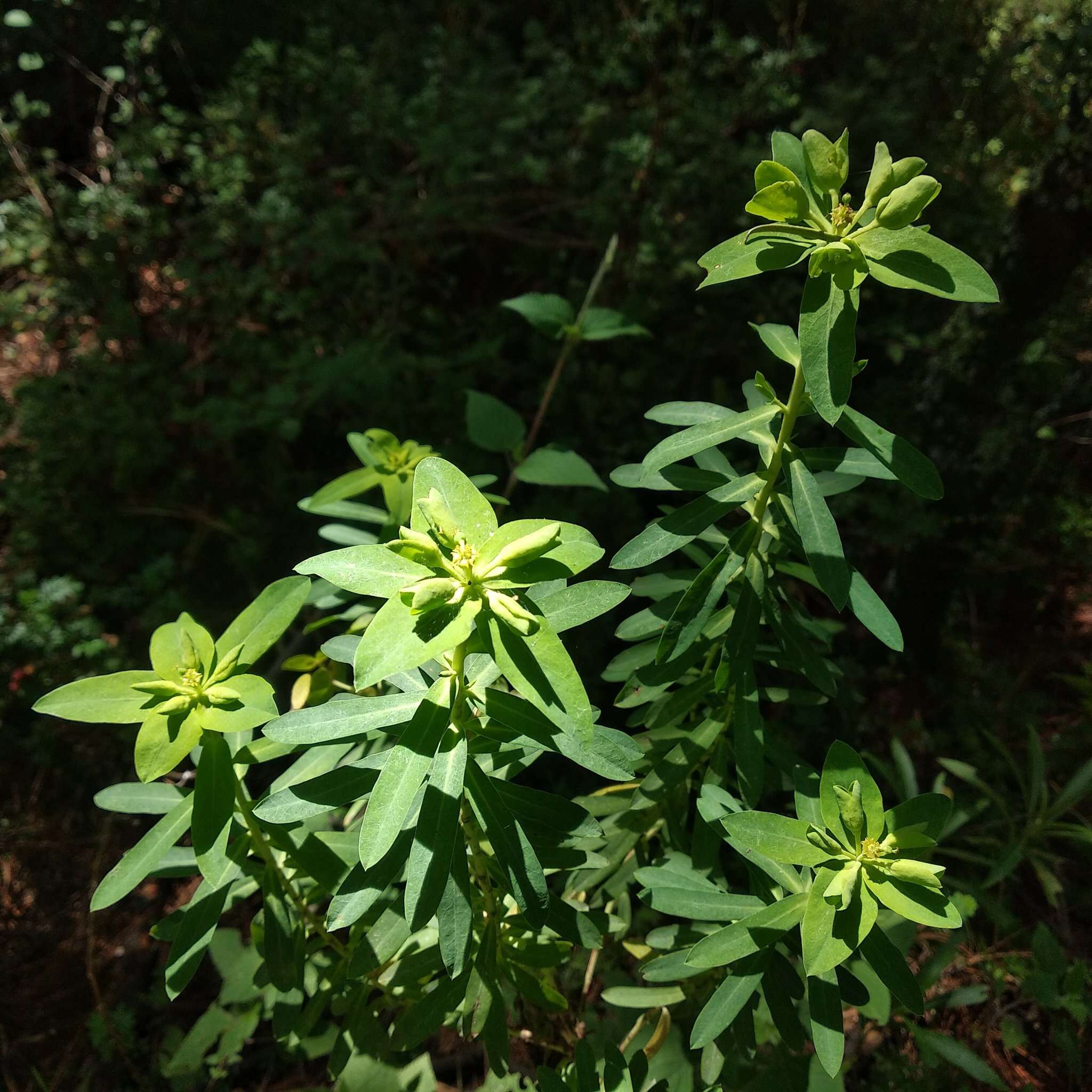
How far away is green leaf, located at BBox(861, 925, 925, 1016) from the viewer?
1396mm

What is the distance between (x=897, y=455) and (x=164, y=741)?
137 centimetres

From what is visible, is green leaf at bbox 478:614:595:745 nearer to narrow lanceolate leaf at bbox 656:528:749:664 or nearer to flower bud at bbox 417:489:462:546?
flower bud at bbox 417:489:462:546

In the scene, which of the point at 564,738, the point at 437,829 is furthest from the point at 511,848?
the point at 564,738

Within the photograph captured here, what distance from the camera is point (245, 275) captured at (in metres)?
4.08

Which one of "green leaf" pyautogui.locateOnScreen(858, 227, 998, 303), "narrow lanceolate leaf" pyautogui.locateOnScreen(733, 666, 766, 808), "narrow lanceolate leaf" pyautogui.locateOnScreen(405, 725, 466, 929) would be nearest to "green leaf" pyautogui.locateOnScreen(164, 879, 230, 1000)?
"narrow lanceolate leaf" pyautogui.locateOnScreen(405, 725, 466, 929)

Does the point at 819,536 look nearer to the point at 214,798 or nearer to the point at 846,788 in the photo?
the point at 846,788

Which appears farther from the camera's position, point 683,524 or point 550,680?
point 683,524

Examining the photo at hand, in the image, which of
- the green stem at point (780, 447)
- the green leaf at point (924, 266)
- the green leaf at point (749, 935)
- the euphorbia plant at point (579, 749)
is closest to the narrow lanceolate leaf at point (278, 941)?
the euphorbia plant at point (579, 749)

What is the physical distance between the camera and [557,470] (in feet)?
7.19

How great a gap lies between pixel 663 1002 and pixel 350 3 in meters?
5.43

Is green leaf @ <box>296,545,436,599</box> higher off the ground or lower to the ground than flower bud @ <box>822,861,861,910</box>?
higher

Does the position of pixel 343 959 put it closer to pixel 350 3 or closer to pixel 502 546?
pixel 502 546

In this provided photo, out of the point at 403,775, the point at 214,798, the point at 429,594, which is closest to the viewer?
the point at 429,594

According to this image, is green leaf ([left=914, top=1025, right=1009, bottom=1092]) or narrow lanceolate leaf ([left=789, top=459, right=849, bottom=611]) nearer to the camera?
narrow lanceolate leaf ([left=789, top=459, right=849, bottom=611])
